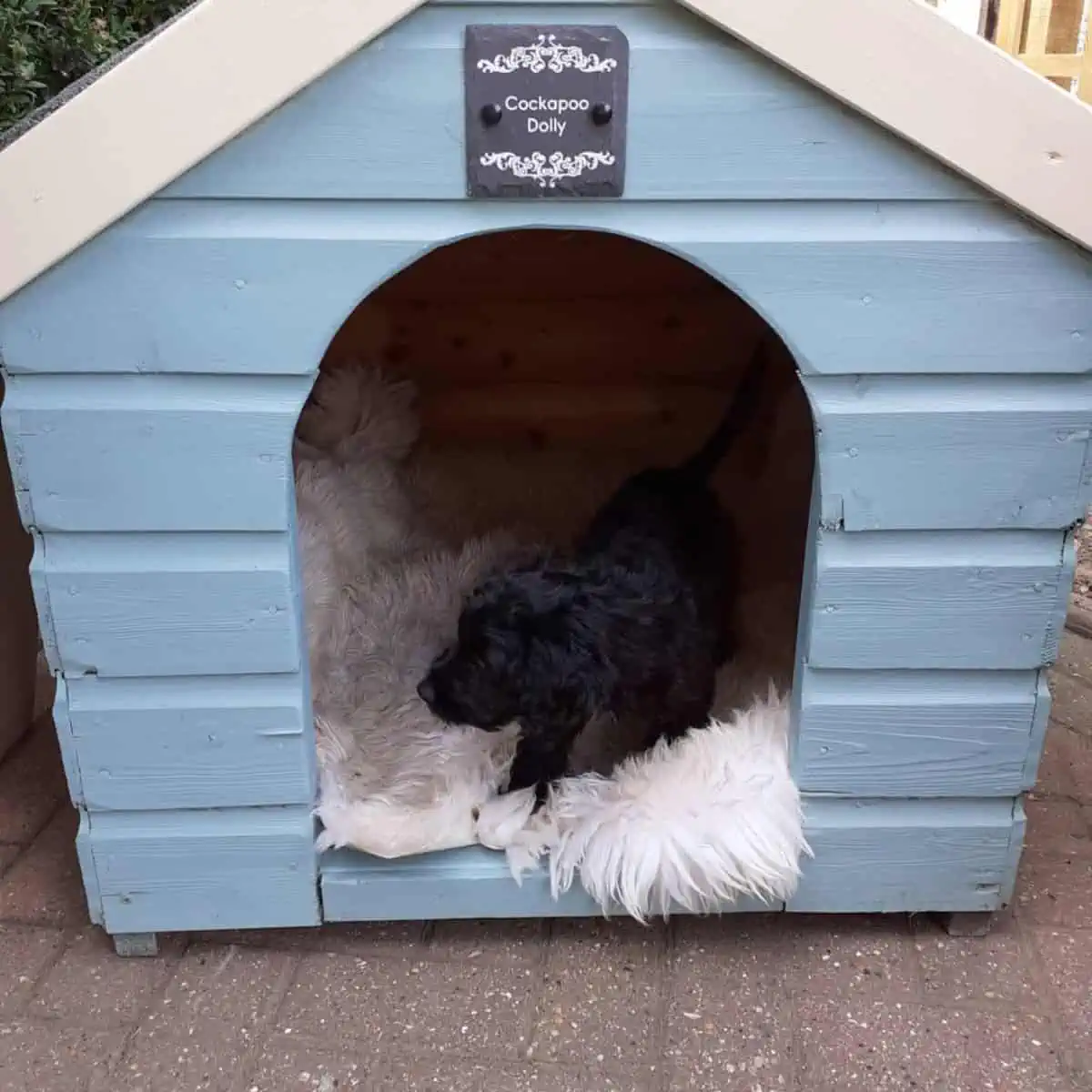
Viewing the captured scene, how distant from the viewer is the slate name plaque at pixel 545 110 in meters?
0.97

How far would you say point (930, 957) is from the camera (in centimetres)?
133

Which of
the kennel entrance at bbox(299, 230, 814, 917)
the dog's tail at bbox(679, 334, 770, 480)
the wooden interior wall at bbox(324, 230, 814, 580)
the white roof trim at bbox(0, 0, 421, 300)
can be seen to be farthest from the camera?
the wooden interior wall at bbox(324, 230, 814, 580)

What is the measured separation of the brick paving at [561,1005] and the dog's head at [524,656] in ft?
0.96

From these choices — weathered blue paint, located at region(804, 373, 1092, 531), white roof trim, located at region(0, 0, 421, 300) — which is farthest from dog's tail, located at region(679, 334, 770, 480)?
white roof trim, located at region(0, 0, 421, 300)

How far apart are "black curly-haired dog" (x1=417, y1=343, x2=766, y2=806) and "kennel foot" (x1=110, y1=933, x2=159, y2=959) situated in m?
0.44

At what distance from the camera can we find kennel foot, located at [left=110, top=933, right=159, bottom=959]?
1321 mm

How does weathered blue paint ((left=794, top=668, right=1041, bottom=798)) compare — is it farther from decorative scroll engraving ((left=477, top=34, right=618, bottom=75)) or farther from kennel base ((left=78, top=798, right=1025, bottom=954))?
decorative scroll engraving ((left=477, top=34, right=618, bottom=75))

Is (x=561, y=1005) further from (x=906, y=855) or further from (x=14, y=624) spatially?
(x=14, y=624)

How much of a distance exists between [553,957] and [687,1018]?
0.18m

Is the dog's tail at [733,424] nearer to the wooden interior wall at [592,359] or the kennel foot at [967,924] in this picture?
the wooden interior wall at [592,359]

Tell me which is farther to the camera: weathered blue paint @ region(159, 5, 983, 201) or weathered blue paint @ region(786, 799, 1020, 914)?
weathered blue paint @ region(786, 799, 1020, 914)

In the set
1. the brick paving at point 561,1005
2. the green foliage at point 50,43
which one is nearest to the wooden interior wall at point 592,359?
the green foliage at point 50,43

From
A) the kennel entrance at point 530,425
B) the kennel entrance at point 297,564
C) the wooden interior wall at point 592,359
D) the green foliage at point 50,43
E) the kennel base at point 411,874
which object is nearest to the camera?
the kennel entrance at point 297,564

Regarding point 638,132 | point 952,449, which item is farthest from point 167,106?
point 952,449
